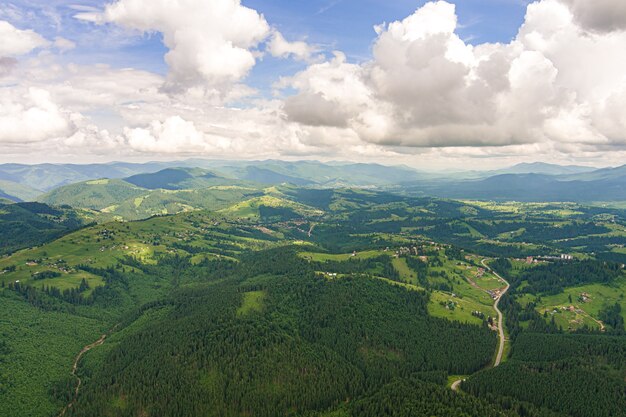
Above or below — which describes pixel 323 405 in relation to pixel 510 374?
below

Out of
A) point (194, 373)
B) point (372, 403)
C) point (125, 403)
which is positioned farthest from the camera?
point (194, 373)

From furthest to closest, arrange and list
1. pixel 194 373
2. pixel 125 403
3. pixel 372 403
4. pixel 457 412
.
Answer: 1. pixel 194 373
2. pixel 125 403
3. pixel 372 403
4. pixel 457 412

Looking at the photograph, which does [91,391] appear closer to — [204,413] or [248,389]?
[204,413]

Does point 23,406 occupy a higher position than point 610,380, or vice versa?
point 610,380

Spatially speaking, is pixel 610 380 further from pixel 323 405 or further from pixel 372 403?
pixel 323 405

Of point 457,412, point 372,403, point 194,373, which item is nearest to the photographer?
point 457,412

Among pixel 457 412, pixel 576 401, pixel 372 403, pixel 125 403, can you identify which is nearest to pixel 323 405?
pixel 372 403

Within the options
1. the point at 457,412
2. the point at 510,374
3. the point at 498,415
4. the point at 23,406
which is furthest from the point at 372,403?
the point at 23,406

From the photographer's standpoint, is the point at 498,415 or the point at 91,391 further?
the point at 91,391

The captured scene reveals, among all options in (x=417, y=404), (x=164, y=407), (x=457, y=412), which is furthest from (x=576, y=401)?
(x=164, y=407)

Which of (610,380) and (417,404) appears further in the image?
(610,380)
